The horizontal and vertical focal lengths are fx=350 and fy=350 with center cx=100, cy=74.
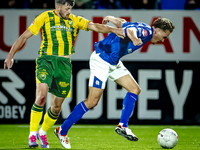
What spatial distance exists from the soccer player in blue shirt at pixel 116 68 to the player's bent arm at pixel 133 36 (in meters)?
0.09

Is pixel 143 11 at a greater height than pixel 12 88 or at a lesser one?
greater

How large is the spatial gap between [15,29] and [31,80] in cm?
119

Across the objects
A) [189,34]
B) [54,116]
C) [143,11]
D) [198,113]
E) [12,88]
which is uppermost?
[143,11]

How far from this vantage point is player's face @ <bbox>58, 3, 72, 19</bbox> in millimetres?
4125

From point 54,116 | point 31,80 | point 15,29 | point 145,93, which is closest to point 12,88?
point 31,80

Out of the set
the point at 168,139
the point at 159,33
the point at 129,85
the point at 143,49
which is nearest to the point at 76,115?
the point at 129,85

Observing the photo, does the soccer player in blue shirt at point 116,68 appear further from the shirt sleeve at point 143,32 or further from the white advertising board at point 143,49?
the white advertising board at point 143,49

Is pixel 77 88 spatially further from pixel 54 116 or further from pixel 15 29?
pixel 54 116

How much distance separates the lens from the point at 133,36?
3812 mm

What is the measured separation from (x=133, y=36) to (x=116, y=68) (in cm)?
65

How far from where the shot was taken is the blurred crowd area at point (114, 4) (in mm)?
7785

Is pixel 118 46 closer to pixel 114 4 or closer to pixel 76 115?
pixel 76 115

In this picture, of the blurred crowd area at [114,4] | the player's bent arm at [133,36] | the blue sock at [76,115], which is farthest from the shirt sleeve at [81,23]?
the blurred crowd area at [114,4]

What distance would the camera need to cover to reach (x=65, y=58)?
4.22 metres
